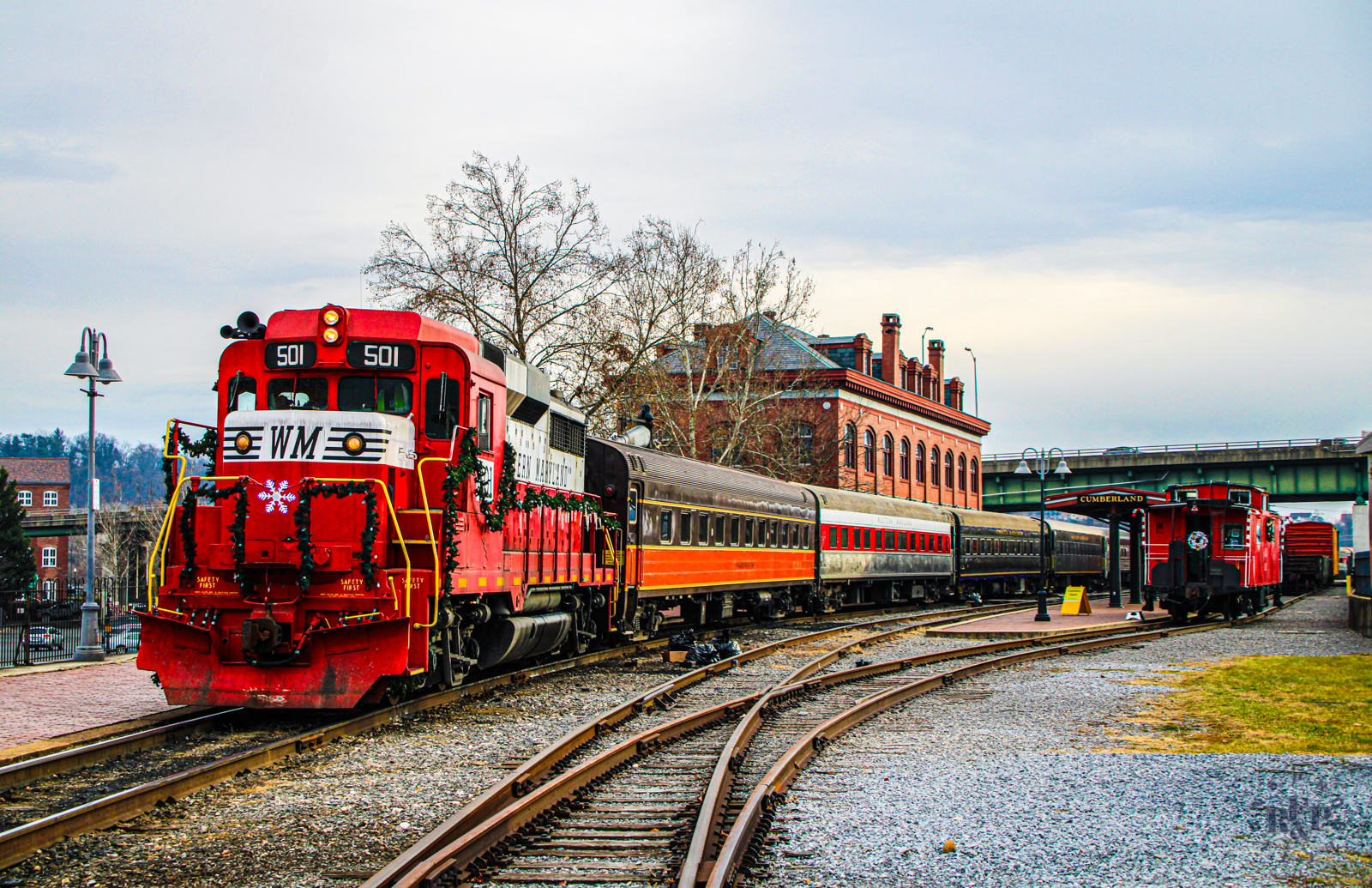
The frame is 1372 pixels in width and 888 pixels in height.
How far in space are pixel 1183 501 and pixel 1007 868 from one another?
25.2 m

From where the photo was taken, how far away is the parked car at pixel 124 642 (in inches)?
864

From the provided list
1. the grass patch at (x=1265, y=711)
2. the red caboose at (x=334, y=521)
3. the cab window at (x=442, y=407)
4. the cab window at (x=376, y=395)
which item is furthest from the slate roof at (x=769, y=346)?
the cab window at (x=376, y=395)

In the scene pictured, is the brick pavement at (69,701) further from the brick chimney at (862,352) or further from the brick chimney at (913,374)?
the brick chimney at (913,374)

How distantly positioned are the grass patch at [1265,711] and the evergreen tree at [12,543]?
5794cm

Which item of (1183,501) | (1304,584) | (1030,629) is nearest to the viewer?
(1030,629)

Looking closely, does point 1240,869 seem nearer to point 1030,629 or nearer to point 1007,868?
point 1007,868

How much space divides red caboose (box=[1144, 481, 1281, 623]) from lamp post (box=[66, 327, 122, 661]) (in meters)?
23.9

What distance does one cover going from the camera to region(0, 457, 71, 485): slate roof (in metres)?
110

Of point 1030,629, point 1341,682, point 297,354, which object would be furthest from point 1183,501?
point 297,354

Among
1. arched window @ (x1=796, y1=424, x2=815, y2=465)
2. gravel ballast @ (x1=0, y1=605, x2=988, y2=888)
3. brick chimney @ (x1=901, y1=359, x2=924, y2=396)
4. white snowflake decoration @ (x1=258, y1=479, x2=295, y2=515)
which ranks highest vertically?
brick chimney @ (x1=901, y1=359, x2=924, y2=396)

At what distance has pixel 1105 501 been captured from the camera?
104 feet

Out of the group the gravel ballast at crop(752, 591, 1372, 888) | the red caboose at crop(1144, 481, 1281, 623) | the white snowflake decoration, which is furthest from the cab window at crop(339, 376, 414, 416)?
the red caboose at crop(1144, 481, 1281, 623)

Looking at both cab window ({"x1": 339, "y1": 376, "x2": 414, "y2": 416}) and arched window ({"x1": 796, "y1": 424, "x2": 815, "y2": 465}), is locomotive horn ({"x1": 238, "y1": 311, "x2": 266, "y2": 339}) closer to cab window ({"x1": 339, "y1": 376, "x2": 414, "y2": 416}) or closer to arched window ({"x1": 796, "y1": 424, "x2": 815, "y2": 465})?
cab window ({"x1": 339, "y1": 376, "x2": 414, "y2": 416})

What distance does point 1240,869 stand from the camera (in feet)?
22.3
